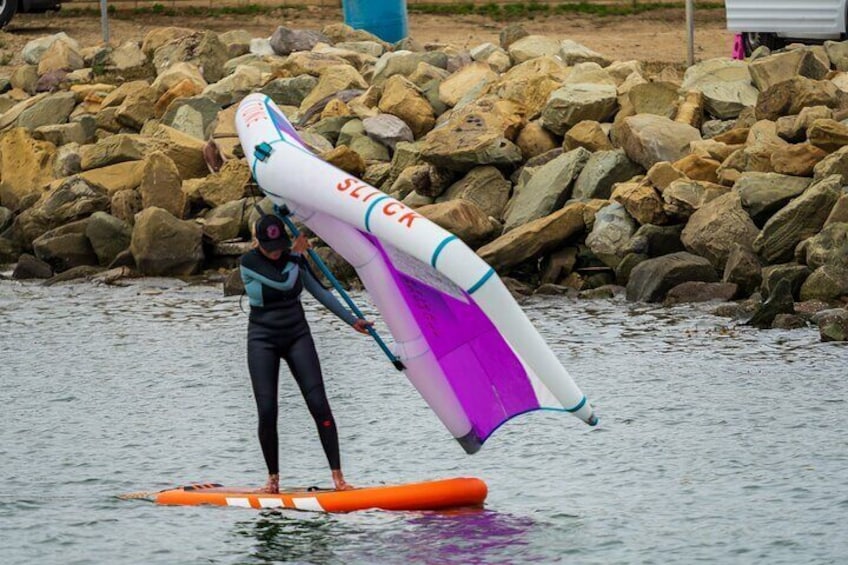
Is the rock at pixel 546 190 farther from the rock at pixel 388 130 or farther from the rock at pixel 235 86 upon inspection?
the rock at pixel 235 86

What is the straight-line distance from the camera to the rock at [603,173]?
85.1 ft

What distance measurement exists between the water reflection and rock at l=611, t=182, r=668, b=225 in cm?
1068

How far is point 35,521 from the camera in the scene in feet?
48.7

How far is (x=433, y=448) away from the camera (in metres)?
17.0

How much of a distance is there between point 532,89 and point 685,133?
3.00 metres

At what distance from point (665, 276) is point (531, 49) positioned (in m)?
9.84

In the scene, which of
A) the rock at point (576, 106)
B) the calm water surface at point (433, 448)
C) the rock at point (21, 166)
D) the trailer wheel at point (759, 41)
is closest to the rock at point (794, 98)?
the rock at point (576, 106)

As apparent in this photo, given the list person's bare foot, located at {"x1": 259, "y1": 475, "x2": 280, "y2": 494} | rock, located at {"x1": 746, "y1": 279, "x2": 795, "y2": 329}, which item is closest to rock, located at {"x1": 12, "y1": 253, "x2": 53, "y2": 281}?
rock, located at {"x1": 746, "y1": 279, "x2": 795, "y2": 329}

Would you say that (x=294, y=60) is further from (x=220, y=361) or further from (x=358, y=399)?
(x=358, y=399)

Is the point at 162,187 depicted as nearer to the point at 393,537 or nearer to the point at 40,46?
the point at 40,46

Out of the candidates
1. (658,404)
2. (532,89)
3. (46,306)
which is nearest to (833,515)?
(658,404)

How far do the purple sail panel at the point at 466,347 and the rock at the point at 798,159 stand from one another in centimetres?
1122

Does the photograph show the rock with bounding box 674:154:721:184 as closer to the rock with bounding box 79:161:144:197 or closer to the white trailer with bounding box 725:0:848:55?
the white trailer with bounding box 725:0:848:55

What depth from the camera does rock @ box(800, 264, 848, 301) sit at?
2205 cm
